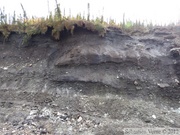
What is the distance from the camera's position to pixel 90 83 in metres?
5.61

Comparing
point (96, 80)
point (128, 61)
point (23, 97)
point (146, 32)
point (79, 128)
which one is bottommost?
point (79, 128)

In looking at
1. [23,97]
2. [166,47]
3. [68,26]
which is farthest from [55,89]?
[166,47]

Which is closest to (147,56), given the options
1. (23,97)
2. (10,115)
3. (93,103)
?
(93,103)

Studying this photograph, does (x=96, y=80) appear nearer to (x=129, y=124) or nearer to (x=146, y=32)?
(x=129, y=124)

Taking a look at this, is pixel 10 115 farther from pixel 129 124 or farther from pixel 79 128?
pixel 129 124

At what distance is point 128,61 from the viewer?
6148 millimetres

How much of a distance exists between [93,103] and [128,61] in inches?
74.2

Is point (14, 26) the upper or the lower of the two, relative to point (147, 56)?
upper

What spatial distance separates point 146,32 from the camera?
290 inches

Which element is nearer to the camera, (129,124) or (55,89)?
(129,124)

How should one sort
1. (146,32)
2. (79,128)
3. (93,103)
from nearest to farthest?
(79,128) → (93,103) → (146,32)

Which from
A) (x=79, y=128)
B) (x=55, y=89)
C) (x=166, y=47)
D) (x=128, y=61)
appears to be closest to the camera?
(x=79, y=128)

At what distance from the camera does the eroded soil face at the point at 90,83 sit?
15.4 ft

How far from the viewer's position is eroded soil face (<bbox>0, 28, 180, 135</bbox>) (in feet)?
15.4
